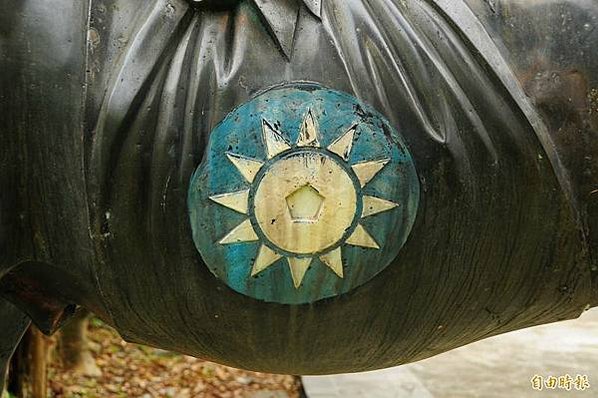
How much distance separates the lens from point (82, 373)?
3.96 metres

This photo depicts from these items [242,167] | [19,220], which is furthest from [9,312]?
[242,167]

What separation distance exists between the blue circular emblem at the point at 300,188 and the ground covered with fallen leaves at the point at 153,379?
2.84 m

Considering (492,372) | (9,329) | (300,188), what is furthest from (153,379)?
(300,188)

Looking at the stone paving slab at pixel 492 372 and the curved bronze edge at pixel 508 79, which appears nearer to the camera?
the curved bronze edge at pixel 508 79

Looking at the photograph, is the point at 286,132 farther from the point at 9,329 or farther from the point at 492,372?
the point at 492,372

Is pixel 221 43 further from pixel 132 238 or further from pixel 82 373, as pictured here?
pixel 82 373

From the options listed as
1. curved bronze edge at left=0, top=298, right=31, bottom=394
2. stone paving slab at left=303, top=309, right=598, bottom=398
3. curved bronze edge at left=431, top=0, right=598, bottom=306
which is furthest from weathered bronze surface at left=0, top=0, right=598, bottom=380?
stone paving slab at left=303, top=309, right=598, bottom=398

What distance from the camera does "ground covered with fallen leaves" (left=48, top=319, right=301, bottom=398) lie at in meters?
3.88

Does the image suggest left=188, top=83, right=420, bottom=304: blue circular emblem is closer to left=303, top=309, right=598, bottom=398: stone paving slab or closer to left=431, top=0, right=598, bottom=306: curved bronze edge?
left=431, top=0, right=598, bottom=306: curved bronze edge

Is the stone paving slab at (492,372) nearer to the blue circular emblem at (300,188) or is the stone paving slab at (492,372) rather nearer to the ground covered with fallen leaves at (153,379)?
the ground covered with fallen leaves at (153,379)

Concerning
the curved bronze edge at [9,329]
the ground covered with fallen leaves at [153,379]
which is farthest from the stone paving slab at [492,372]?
the curved bronze edge at [9,329]

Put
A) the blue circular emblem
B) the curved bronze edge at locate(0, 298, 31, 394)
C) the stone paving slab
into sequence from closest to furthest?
the blue circular emblem, the curved bronze edge at locate(0, 298, 31, 394), the stone paving slab

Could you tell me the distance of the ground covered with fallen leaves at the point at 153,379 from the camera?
3881mm

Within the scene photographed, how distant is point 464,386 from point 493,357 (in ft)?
1.28
